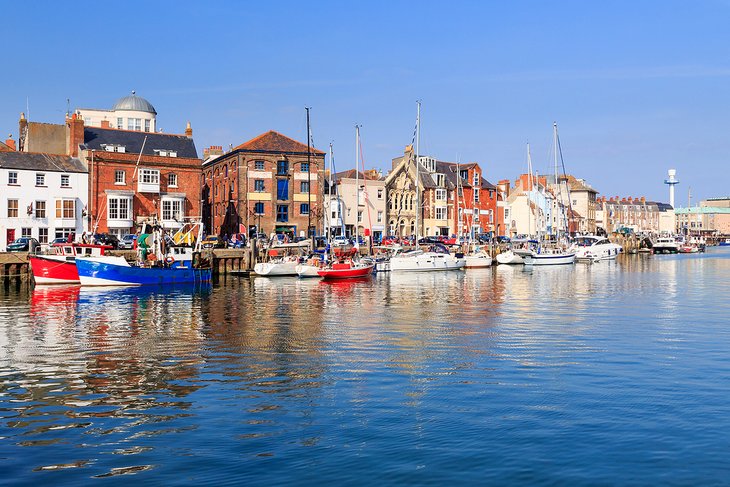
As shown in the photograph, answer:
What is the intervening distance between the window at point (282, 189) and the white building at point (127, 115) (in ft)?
125

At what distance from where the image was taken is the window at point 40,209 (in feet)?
228

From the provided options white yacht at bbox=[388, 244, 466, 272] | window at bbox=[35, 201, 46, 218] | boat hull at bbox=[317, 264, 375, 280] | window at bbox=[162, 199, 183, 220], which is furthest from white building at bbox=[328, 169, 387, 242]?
window at bbox=[35, 201, 46, 218]

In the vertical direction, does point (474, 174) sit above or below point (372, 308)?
above

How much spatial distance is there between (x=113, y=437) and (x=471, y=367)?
10881mm

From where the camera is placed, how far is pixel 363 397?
1741 centimetres

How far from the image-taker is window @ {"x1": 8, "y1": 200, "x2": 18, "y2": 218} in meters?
68.4

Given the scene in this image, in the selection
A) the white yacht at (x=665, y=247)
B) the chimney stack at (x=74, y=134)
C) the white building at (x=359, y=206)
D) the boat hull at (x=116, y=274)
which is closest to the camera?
the boat hull at (x=116, y=274)

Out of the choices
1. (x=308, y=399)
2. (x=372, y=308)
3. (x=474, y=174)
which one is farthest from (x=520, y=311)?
(x=474, y=174)

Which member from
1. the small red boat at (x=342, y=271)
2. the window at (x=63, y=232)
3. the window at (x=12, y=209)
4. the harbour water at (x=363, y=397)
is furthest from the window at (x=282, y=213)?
the harbour water at (x=363, y=397)

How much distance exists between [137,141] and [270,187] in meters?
16.1

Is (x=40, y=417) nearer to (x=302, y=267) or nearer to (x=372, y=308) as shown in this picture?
(x=372, y=308)

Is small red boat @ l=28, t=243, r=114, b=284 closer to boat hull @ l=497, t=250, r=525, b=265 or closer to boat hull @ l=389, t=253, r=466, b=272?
boat hull @ l=389, t=253, r=466, b=272

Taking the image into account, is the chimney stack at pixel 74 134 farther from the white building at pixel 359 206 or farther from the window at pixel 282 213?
the white building at pixel 359 206

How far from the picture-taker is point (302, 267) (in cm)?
6050
